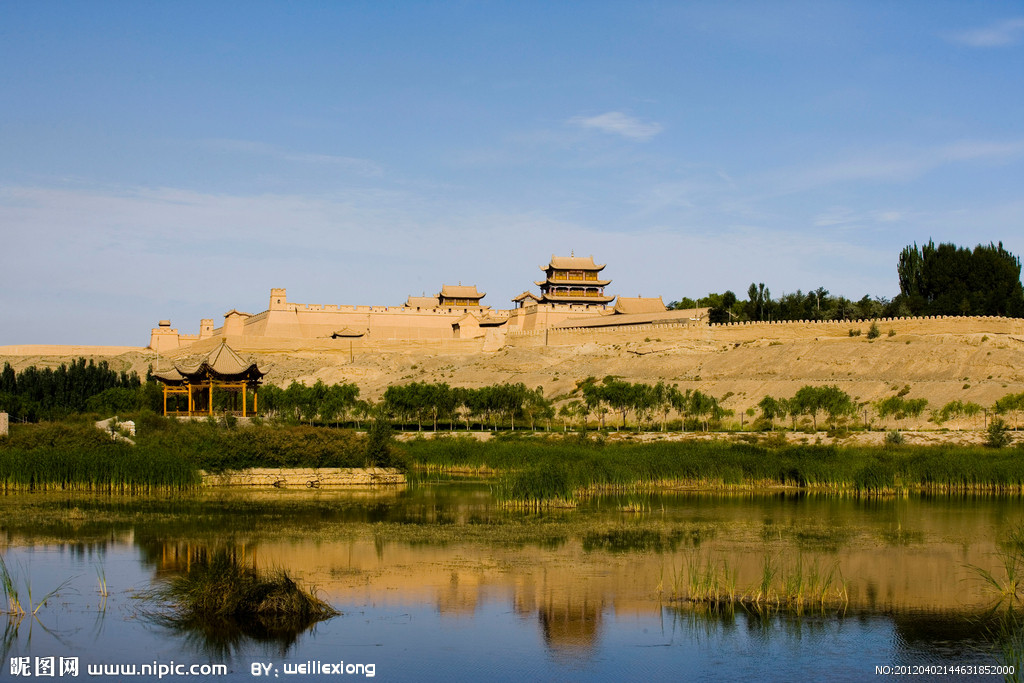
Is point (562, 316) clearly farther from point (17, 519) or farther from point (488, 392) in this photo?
point (17, 519)

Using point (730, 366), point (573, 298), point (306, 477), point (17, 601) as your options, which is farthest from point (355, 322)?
point (17, 601)

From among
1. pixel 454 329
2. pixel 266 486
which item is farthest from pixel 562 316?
pixel 266 486

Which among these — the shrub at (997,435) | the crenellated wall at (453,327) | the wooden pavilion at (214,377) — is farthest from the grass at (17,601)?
the crenellated wall at (453,327)

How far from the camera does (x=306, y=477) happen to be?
29.3 metres

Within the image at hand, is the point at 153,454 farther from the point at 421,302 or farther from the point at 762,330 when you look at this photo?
the point at 421,302

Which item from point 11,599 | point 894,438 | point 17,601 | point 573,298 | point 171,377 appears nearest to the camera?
point 17,601

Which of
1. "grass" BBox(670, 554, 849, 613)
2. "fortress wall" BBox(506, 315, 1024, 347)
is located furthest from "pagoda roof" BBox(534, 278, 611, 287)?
"grass" BBox(670, 554, 849, 613)

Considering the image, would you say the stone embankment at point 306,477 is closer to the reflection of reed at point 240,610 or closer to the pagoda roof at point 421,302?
the reflection of reed at point 240,610

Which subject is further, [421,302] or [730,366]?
[421,302]

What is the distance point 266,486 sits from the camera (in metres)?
28.6

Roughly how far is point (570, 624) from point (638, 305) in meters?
65.3

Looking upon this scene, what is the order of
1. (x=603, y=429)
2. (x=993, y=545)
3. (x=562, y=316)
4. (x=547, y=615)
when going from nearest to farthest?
(x=547, y=615) → (x=993, y=545) → (x=603, y=429) → (x=562, y=316)

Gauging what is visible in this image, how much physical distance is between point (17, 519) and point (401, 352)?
50.2 metres

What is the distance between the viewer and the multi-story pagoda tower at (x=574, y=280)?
83.1 meters
